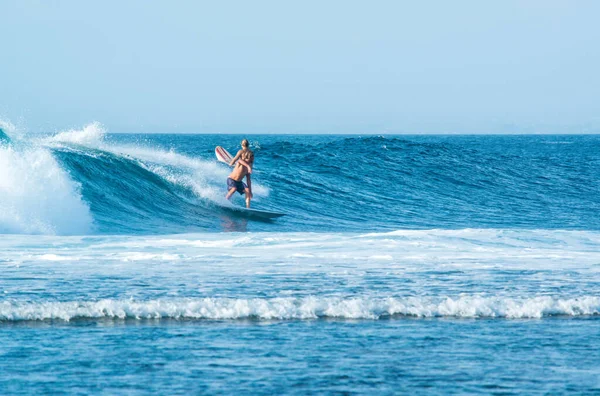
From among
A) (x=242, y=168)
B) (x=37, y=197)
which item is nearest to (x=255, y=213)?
(x=242, y=168)

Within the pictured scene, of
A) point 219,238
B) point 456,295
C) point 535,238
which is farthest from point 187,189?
point 456,295

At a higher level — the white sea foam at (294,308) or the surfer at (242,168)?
the surfer at (242,168)

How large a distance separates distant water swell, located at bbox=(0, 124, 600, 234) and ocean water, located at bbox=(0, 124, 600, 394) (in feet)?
0.29

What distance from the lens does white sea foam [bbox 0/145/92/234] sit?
557 inches

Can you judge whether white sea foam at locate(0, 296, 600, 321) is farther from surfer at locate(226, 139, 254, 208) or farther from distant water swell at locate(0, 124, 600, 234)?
surfer at locate(226, 139, 254, 208)

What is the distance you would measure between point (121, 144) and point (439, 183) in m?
10.5

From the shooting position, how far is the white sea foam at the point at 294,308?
698cm

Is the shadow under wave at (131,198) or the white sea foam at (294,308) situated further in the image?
the shadow under wave at (131,198)

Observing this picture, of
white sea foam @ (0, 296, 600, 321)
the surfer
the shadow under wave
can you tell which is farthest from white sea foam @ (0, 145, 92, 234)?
white sea foam @ (0, 296, 600, 321)

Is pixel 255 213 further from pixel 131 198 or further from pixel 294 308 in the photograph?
pixel 294 308

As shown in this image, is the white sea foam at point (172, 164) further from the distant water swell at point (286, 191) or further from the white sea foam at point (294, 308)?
the white sea foam at point (294, 308)

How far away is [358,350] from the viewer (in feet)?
19.5

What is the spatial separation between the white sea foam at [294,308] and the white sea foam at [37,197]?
7277 millimetres

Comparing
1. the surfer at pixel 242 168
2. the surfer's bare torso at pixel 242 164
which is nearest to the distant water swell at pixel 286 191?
the surfer at pixel 242 168
